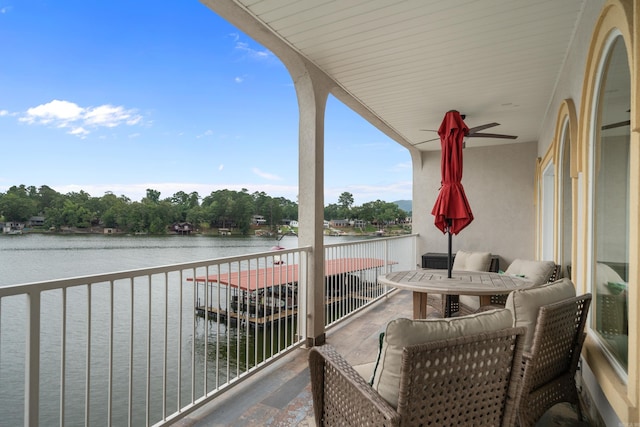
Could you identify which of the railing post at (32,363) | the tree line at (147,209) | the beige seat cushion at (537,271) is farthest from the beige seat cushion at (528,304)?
the tree line at (147,209)

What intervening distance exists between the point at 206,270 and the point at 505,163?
660 centimetres

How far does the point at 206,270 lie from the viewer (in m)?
2.28

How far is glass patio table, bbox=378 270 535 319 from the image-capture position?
2.59 meters

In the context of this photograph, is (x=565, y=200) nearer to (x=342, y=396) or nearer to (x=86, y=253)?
(x=342, y=396)

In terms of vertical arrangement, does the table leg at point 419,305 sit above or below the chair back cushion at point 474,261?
below

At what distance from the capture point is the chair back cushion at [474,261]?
4.02 meters

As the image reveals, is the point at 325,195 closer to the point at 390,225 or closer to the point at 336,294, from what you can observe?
the point at 336,294

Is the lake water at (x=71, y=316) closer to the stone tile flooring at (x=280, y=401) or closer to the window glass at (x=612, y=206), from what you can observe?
the stone tile flooring at (x=280, y=401)

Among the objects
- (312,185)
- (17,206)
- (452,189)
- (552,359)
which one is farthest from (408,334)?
(17,206)

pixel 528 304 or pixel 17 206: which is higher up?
pixel 17 206

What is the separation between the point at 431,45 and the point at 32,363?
3.30 m

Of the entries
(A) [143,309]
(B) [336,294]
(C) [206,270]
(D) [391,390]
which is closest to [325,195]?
(B) [336,294]

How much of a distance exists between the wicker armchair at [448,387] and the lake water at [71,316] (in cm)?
124

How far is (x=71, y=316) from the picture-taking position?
1.79 metres
